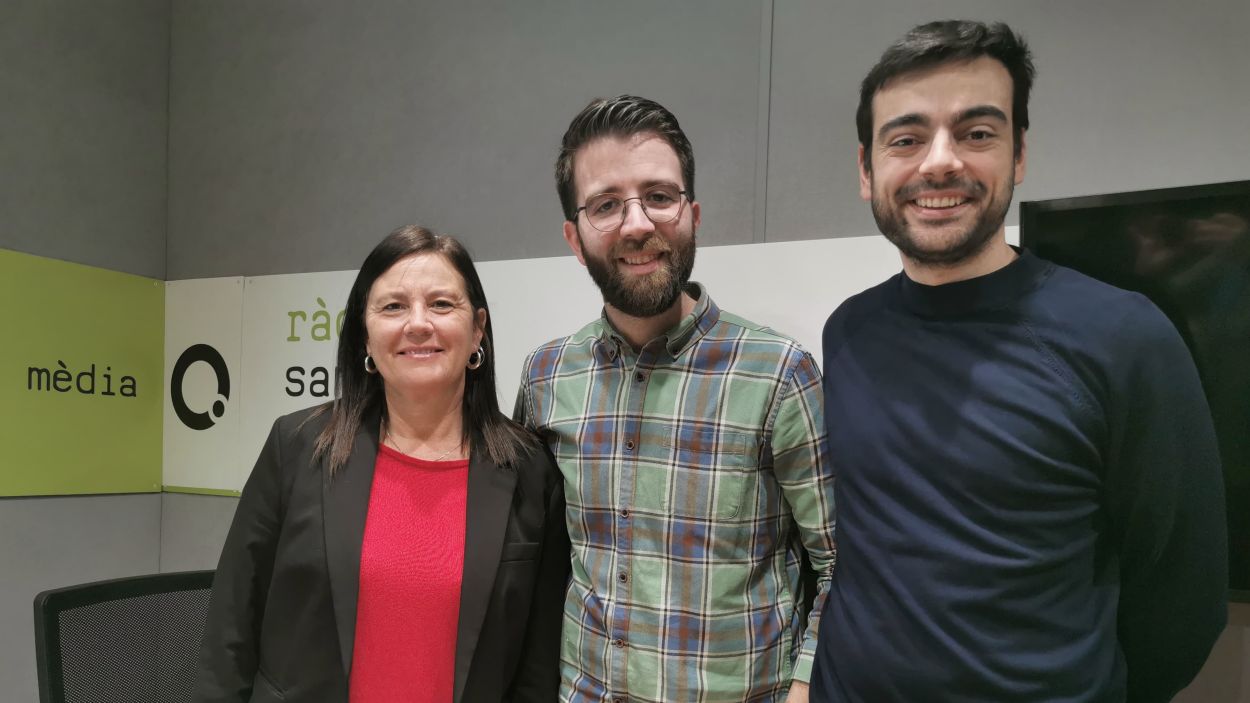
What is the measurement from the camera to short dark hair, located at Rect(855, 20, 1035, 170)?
1.19 metres

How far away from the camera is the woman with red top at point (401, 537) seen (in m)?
1.45

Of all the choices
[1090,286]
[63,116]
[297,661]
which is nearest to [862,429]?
[1090,286]

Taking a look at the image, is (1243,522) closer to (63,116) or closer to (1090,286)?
(1090,286)

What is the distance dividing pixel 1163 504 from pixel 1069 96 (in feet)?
3.49

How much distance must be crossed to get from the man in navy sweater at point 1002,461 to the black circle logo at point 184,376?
2549 mm

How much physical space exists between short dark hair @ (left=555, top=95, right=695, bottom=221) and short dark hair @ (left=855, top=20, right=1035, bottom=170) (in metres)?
0.38

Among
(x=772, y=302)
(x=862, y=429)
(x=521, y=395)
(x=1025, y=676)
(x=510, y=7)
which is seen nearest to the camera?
(x=1025, y=676)

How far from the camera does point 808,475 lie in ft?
4.51

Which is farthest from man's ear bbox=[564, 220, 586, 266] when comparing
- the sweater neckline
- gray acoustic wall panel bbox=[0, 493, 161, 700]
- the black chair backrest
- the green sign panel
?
gray acoustic wall panel bbox=[0, 493, 161, 700]

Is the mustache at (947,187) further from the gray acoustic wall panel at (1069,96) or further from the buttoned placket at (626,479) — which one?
the gray acoustic wall panel at (1069,96)

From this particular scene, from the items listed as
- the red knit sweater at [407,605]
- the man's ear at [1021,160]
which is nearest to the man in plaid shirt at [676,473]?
the red knit sweater at [407,605]

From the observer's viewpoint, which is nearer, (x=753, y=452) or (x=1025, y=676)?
(x=1025, y=676)

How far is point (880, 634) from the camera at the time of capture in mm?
1217

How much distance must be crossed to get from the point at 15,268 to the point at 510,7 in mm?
1896
